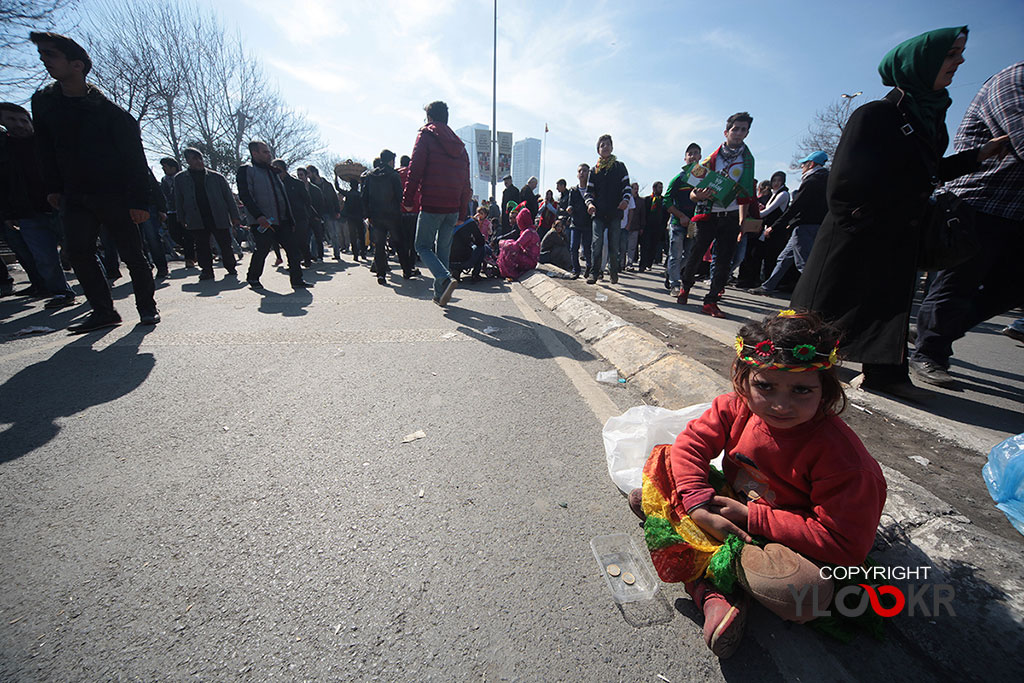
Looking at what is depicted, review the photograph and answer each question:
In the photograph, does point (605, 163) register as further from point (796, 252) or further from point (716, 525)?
point (716, 525)

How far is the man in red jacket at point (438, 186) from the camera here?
4.94 m

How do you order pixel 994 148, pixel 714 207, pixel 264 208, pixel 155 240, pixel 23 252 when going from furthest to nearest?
pixel 155 240, pixel 264 208, pixel 23 252, pixel 714 207, pixel 994 148

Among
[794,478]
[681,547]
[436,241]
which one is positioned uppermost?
[436,241]

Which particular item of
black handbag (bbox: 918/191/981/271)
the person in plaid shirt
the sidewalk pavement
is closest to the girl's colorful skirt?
the sidewalk pavement

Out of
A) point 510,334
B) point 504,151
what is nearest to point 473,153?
point 504,151

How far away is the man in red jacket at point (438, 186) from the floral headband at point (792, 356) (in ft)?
13.1

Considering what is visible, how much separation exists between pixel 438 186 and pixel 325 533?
4.47m

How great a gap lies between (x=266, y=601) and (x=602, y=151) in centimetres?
725

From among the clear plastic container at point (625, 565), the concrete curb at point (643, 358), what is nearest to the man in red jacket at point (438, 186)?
the concrete curb at point (643, 358)

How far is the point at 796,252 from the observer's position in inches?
249

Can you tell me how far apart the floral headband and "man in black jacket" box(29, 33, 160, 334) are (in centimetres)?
529

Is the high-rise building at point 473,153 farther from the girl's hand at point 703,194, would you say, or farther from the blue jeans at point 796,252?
the blue jeans at point 796,252

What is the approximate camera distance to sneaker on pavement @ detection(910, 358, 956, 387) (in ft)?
9.53

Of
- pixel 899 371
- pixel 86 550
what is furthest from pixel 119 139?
pixel 899 371
